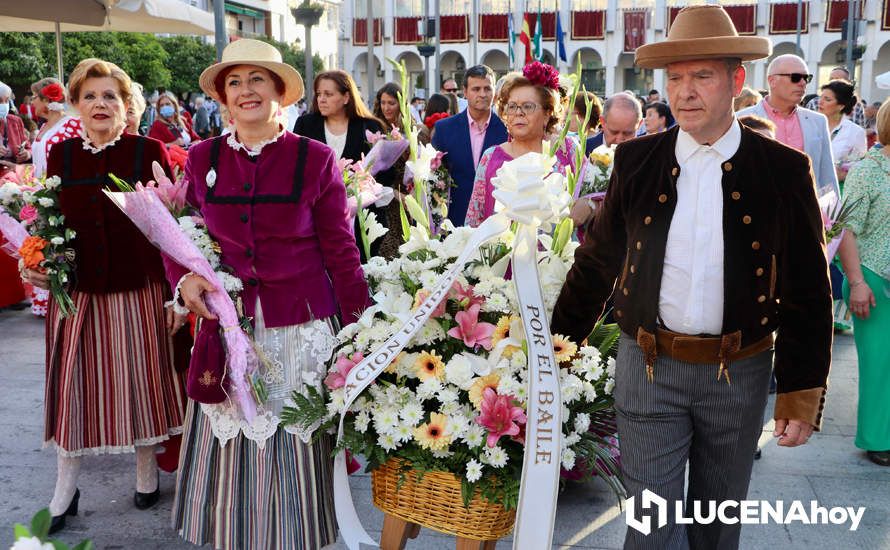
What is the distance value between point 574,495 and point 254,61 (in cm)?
249

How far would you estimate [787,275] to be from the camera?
99.7 inches

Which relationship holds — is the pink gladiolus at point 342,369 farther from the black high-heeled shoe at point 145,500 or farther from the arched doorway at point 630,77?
the arched doorway at point 630,77

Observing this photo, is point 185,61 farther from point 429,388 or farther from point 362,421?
point 429,388

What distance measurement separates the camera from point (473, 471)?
2418mm

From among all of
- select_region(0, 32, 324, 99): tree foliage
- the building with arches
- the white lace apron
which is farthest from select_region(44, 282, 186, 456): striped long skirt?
the building with arches

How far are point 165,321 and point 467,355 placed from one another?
1.99 m

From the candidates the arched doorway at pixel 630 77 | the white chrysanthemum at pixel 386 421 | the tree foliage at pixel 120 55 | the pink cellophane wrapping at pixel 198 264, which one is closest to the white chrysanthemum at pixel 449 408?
the white chrysanthemum at pixel 386 421

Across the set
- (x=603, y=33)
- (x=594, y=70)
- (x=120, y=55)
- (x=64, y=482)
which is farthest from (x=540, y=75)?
(x=594, y=70)

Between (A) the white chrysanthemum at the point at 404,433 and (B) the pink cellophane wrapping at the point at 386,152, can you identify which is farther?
(B) the pink cellophane wrapping at the point at 386,152

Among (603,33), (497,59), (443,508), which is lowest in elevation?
(443,508)

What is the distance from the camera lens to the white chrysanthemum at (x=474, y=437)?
2.46 m

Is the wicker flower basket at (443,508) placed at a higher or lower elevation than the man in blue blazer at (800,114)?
lower

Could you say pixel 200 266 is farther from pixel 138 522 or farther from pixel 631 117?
pixel 631 117

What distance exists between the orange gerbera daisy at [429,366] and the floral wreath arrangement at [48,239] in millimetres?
1971
